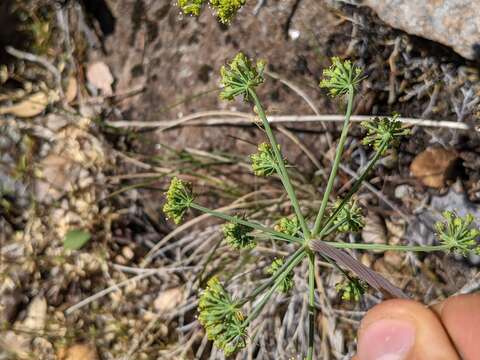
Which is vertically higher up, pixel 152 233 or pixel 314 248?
pixel 314 248

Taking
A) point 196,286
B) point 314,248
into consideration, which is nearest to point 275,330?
point 196,286

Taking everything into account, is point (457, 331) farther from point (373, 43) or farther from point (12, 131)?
point (12, 131)

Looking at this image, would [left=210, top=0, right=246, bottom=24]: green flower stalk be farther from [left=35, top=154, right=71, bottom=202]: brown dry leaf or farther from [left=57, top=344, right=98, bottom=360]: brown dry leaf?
[left=57, top=344, right=98, bottom=360]: brown dry leaf

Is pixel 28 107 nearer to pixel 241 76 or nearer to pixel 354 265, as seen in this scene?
pixel 241 76

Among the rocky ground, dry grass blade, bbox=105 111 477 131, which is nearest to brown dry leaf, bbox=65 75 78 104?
the rocky ground

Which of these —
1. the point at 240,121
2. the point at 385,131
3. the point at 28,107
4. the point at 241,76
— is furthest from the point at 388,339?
the point at 28,107

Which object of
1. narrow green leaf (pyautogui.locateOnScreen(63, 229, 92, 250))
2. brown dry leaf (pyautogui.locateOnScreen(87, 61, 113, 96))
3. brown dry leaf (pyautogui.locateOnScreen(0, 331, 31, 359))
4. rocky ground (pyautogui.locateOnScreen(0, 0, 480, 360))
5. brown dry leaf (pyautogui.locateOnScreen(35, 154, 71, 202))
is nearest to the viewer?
rocky ground (pyautogui.locateOnScreen(0, 0, 480, 360))
